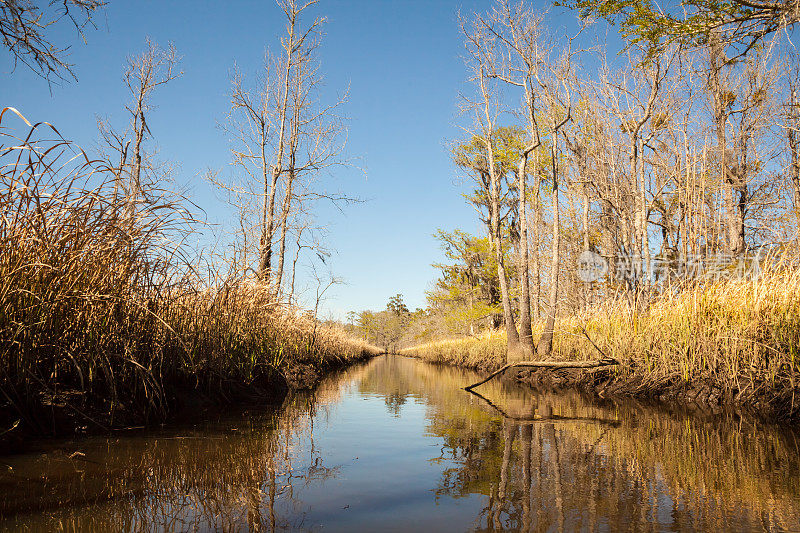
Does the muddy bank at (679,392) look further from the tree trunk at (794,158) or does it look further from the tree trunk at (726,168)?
the tree trunk at (794,158)

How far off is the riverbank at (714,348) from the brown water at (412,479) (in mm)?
1020

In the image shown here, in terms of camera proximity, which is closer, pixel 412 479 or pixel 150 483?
pixel 150 483

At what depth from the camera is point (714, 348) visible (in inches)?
181

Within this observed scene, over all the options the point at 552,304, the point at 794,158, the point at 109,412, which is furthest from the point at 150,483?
the point at 794,158

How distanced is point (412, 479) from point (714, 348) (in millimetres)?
4123

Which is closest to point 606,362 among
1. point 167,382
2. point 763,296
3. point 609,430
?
point 763,296

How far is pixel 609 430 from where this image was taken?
10.8ft

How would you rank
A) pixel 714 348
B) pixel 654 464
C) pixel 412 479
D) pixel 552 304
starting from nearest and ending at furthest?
pixel 412 479 → pixel 654 464 → pixel 714 348 → pixel 552 304

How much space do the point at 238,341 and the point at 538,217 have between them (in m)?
14.7

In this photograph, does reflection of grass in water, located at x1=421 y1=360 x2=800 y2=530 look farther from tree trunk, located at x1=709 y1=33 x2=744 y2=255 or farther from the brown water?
tree trunk, located at x1=709 y1=33 x2=744 y2=255

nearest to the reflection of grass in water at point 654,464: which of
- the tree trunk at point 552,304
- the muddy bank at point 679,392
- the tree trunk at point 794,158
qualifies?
the muddy bank at point 679,392

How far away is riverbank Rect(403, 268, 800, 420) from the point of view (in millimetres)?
4004

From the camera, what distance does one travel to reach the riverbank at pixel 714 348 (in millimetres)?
4004

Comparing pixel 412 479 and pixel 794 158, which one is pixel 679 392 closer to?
pixel 412 479
